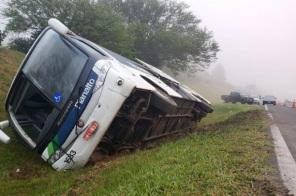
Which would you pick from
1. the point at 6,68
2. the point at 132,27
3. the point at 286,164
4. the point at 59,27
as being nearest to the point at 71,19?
the point at 132,27

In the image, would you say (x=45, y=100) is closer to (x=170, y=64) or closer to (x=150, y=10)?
(x=170, y=64)

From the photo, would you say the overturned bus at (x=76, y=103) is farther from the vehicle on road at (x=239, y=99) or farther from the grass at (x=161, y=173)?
the vehicle on road at (x=239, y=99)

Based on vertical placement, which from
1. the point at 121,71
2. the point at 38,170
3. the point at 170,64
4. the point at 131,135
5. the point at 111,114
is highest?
the point at 121,71

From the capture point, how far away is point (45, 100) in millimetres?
7938

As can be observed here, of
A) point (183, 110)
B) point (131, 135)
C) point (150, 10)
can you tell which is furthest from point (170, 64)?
point (131, 135)

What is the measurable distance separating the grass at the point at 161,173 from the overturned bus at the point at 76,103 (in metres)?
0.37

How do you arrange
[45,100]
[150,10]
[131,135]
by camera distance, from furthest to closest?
[150,10] < [131,135] < [45,100]

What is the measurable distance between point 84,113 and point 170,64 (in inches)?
1354

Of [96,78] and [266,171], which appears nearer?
[266,171]

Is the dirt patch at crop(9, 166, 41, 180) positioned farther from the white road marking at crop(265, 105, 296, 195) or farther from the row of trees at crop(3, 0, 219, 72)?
the row of trees at crop(3, 0, 219, 72)

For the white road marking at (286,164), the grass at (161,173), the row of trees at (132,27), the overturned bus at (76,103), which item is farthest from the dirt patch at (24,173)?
the row of trees at (132,27)

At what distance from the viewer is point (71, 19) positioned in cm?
3400

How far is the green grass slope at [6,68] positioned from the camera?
14441mm

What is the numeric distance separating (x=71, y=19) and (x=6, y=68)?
16585 millimetres
